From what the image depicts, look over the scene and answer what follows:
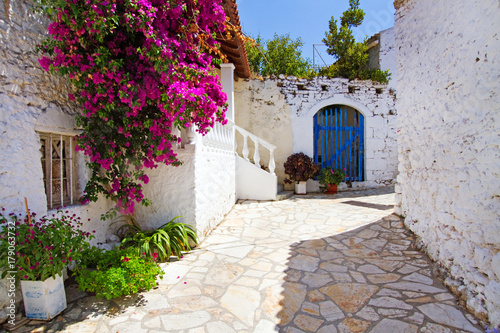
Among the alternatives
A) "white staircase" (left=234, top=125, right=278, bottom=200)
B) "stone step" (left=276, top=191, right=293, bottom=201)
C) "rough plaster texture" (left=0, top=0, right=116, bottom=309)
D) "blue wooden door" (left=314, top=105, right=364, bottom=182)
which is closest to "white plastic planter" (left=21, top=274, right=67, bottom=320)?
"rough plaster texture" (left=0, top=0, right=116, bottom=309)

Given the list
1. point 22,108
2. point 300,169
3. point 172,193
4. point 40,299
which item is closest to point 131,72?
point 22,108

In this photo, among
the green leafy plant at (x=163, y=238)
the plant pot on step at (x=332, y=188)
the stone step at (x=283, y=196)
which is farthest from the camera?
the plant pot on step at (x=332, y=188)

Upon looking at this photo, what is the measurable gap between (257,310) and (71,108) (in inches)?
113

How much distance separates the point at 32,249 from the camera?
2.20m

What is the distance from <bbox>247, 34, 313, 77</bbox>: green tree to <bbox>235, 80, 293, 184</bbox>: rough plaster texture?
7.55 feet

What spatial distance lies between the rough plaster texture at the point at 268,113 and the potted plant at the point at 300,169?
0.47 metres

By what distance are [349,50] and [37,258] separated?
9.25 meters

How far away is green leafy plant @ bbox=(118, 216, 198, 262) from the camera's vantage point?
11.1 feet

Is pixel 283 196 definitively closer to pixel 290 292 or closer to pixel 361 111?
A: pixel 361 111

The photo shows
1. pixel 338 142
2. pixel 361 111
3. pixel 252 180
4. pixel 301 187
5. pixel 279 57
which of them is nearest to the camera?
pixel 252 180

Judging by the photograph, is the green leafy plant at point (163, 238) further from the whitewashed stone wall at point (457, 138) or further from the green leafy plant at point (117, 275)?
the whitewashed stone wall at point (457, 138)

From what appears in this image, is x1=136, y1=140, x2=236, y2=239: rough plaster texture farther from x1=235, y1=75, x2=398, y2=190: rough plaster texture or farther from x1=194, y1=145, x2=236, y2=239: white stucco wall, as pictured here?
x1=235, y1=75, x2=398, y2=190: rough plaster texture

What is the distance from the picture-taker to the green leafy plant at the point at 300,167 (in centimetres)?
772

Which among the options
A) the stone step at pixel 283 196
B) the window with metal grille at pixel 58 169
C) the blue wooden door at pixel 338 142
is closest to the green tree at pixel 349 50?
the blue wooden door at pixel 338 142
